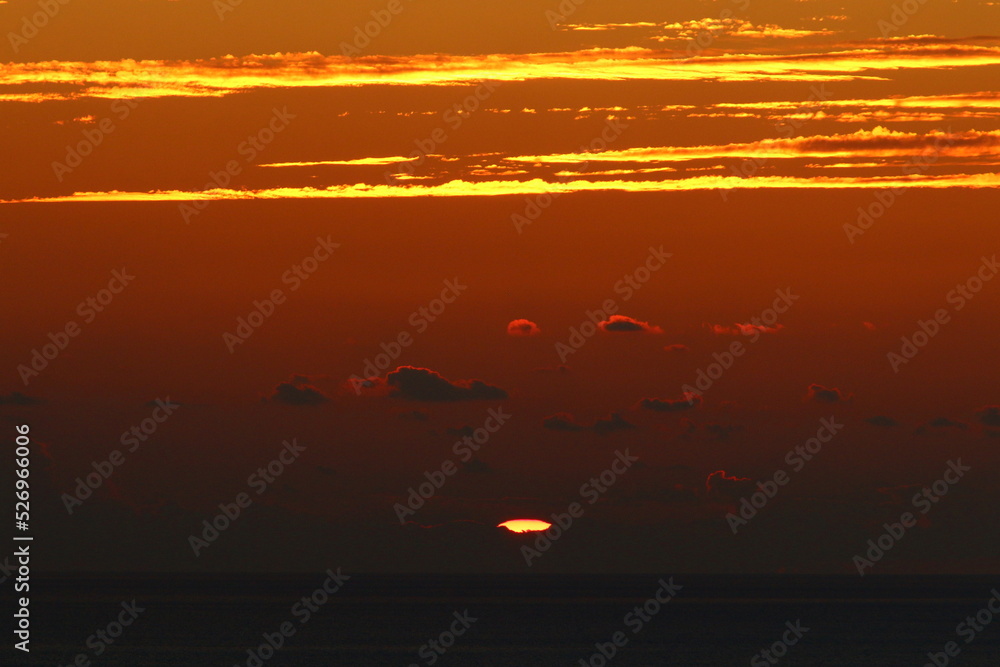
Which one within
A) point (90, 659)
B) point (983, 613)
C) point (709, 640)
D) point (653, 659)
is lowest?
point (90, 659)

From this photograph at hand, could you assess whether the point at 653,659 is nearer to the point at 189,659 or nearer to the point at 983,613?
the point at 189,659

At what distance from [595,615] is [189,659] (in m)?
68.4

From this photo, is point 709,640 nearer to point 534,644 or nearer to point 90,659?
point 534,644

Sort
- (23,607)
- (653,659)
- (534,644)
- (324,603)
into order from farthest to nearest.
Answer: (324,603) → (23,607) → (534,644) → (653,659)


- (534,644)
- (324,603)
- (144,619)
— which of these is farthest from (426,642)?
(324,603)

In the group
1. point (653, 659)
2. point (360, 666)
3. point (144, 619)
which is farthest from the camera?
point (144, 619)

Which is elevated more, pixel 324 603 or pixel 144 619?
pixel 324 603

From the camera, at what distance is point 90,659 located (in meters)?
111

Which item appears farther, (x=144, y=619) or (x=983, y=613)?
(x=983, y=613)

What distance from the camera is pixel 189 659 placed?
115625 mm

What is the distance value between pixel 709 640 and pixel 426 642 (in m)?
33.3

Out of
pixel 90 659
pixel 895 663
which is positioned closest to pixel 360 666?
pixel 90 659

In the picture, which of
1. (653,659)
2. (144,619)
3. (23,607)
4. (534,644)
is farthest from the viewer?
(23,607)

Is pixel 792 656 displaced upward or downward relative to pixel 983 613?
downward
